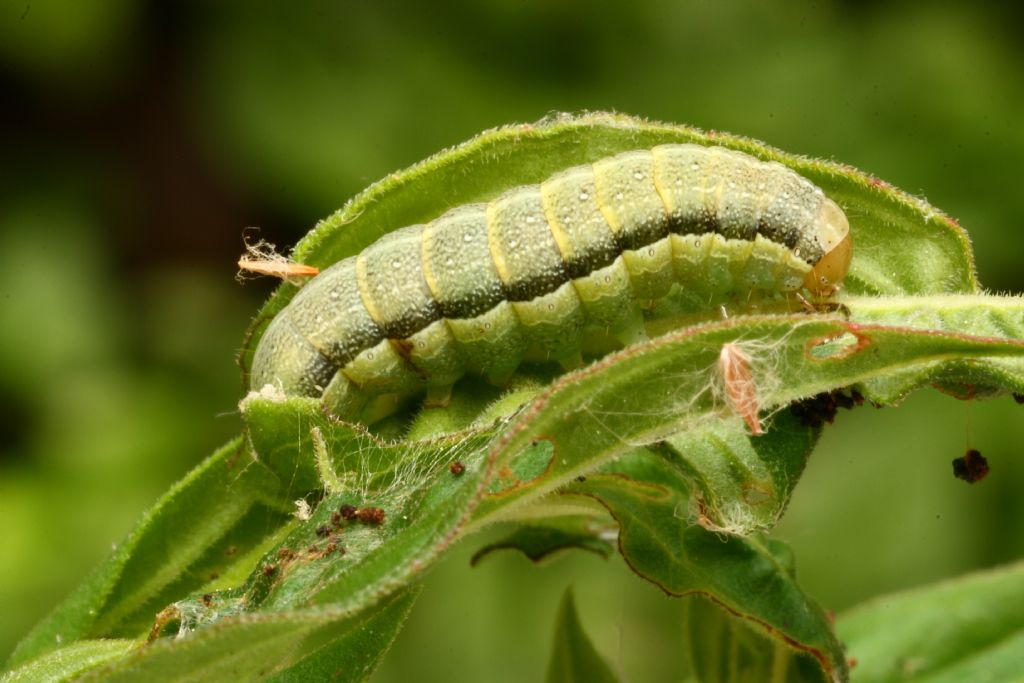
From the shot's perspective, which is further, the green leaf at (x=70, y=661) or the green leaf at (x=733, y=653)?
the green leaf at (x=733, y=653)

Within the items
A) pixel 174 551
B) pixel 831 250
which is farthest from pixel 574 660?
pixel 831 250

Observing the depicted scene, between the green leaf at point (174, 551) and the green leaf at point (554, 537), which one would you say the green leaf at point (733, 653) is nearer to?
the green leaf at point (554, 537)

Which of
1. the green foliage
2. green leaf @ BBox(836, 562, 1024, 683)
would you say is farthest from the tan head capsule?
green leaf @ BBox(836, 562, 1024, 683)

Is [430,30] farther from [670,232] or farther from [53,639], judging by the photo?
[53,639]

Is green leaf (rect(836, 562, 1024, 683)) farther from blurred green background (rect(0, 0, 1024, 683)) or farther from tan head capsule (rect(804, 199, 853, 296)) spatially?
blurred green background (rect(0, 0, 1024, 683))

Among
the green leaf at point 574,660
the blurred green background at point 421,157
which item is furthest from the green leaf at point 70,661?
the blurred green background at point 421,157

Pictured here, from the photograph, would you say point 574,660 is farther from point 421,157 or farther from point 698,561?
point 421,157
